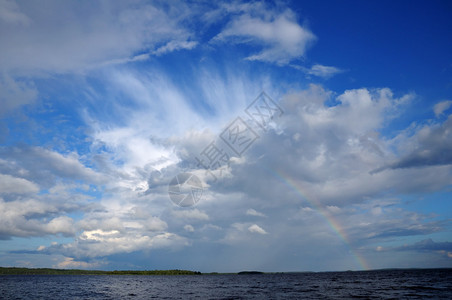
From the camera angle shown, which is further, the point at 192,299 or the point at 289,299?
the point at 192,299

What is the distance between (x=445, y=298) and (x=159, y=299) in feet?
171

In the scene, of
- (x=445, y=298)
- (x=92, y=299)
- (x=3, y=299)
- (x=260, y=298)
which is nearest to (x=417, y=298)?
(x=445, y=298)

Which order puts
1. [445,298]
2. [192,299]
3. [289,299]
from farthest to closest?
1. [192,299]
2. [289,299]
3. [445,298]

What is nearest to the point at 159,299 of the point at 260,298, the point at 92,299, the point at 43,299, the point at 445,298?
the point at 92,299

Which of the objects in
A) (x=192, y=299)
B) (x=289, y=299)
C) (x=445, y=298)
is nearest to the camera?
(x=445, y=298)

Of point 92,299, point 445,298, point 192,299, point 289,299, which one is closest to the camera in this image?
point 445,298

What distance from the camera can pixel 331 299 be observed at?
53719 millimetres

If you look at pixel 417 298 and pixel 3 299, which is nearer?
pixel 417 298

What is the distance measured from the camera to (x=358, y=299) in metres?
52.1

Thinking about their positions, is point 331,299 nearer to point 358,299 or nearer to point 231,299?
point 358,299

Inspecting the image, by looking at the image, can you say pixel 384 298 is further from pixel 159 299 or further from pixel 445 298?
pixel 159 299

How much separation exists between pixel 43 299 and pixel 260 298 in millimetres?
45185

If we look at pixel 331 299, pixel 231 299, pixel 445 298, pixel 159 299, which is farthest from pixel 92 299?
pixel 445 298

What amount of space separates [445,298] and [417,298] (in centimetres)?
445
